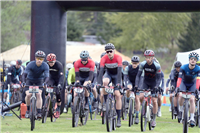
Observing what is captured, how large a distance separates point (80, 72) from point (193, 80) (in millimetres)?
3922

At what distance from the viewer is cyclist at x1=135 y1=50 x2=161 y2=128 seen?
11.5m

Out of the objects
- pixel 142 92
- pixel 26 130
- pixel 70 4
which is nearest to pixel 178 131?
pixel 142 92

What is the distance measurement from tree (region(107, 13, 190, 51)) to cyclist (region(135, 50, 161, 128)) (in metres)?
51.3

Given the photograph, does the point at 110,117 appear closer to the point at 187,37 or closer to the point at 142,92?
the point at 142,92

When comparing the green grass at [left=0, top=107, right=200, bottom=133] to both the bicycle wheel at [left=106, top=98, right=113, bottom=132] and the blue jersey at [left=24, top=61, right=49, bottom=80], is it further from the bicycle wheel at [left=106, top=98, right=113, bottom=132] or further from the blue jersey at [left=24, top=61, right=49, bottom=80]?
the blue jersey at [left=24, top=61, right=49, bottom=80]

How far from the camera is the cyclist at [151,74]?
11.5 m

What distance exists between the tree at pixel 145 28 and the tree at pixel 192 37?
6228 millimetres

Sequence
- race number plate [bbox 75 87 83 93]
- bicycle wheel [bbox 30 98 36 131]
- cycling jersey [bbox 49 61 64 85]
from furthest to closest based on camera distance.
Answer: cycling jersey [bbox 49 61 64 85] < race number plate [bbox 75 87 83 93] < bicycle wheel [bbox 30 98 36 131]

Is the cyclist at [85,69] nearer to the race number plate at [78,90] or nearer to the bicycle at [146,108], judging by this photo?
the race number plate at [78,90]

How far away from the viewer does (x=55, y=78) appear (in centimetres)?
1359

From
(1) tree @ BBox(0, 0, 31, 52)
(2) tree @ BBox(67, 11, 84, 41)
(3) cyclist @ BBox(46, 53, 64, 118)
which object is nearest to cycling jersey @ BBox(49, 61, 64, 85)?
(3) cyclist @ BBox(46, 53, 64, 118)

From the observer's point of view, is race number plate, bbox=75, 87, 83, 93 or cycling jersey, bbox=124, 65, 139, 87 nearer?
race number plate, bbox=75, 87, 83, 93

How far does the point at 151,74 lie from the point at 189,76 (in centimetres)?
127

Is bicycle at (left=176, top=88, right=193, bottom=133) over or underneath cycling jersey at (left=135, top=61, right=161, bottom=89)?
underneath
